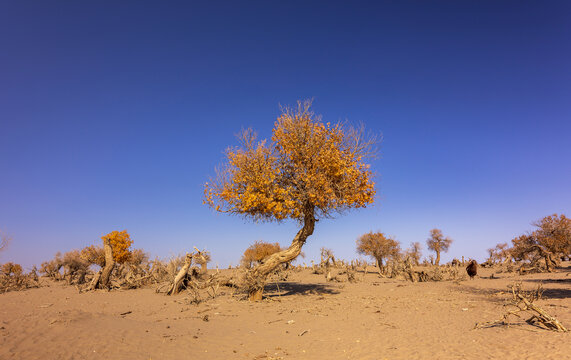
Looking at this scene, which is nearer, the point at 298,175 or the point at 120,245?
the point at 298,175

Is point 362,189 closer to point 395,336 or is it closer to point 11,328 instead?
point 395,336

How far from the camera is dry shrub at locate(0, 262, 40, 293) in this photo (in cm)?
2539

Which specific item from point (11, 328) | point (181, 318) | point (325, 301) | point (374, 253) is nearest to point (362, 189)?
point (325, 301)

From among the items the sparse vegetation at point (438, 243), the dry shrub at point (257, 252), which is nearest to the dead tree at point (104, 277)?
the dry shrub at point (257, 252)

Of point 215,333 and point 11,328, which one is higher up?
point 11,328

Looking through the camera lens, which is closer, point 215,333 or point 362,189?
point 215,333

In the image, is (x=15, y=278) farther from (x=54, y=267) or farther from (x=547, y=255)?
(x=547, y=255)

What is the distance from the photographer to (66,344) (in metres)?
7.16

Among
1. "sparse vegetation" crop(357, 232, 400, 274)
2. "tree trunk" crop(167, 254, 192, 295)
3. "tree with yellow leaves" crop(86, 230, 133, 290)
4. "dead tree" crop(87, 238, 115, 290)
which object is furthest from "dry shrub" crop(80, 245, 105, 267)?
"sparse vegetation" crop(357, 232, 400, 274)

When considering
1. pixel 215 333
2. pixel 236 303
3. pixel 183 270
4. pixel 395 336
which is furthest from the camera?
pixel 183 270

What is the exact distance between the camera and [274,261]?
16406mm

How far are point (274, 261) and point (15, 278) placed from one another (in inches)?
976

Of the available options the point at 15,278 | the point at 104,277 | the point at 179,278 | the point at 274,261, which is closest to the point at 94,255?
the point at 15,278

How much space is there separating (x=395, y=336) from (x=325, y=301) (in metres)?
7.02
